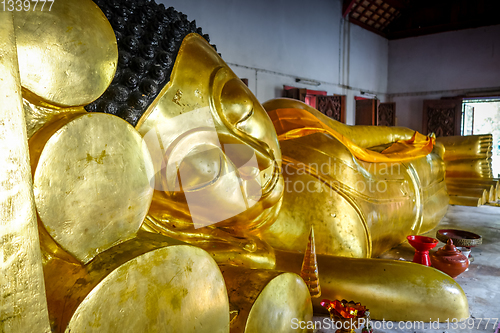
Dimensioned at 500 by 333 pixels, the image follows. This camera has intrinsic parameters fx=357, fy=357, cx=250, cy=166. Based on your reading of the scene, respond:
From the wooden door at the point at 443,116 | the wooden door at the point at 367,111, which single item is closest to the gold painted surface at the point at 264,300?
the wooden door at the point at 367,111

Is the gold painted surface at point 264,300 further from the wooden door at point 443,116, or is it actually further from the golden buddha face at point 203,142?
the wooden door at point 443,116

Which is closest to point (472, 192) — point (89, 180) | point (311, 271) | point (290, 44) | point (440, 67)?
point (311, 271)

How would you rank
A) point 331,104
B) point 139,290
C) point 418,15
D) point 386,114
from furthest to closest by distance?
point 418,15 < point 386,114 < point 331,104 < point 139,290

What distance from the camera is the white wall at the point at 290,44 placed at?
503 centimetres

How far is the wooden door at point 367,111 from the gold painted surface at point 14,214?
7.66 metres

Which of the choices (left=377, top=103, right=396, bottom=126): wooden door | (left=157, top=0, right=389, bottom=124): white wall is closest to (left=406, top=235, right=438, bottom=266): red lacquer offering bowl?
(left=157, top=0, right=389, bottom=124): white wall

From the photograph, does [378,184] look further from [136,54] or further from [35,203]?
[35,203]

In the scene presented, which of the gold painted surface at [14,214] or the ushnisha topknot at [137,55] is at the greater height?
the ushnisha topknot at [137,55]

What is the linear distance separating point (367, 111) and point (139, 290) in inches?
301

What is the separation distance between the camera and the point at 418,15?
29.9 feet

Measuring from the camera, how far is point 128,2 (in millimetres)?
721

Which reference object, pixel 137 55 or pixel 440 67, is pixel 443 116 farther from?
pixel 137 55

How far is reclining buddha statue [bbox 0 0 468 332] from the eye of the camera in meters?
0.48

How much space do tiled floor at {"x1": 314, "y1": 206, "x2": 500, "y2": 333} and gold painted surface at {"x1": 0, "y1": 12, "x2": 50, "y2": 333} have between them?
973mm
